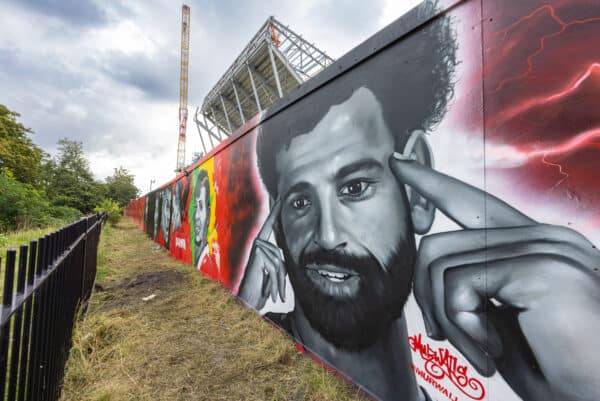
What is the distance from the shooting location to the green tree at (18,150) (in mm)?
26172

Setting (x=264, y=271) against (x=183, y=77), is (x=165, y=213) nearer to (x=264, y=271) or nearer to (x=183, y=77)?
(x=264, y=271)

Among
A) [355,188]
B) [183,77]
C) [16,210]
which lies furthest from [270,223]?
[183,77]

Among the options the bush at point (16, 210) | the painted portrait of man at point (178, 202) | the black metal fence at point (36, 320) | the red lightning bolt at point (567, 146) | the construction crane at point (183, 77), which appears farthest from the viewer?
the construction crane at point (183, 77)

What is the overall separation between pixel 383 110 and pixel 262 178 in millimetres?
2186

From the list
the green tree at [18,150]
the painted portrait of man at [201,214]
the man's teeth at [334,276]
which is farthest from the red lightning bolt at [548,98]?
the green tree at [18,150]

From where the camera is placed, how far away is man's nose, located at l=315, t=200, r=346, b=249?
8.40ft

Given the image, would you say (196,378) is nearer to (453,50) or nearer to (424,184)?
(424,184)

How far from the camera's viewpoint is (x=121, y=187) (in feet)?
178

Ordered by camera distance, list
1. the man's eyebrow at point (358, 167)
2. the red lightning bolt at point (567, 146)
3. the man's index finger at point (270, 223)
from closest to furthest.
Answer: the red lightning bolt at point (567, 146) → the man's eyebrow at point (358, 167) → the man's index finger at point (270, 223)

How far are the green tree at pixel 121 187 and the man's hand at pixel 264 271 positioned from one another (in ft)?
186

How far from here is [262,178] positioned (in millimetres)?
3963

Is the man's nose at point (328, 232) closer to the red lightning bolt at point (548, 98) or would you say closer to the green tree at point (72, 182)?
the red lightning bolt at point (548, 98)

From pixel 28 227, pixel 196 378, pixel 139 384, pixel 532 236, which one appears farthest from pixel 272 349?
pixel 28 227

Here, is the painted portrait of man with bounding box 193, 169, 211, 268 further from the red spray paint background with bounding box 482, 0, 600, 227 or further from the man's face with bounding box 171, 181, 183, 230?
the red spray paint background with bounding box 482, 0, 600, 227
